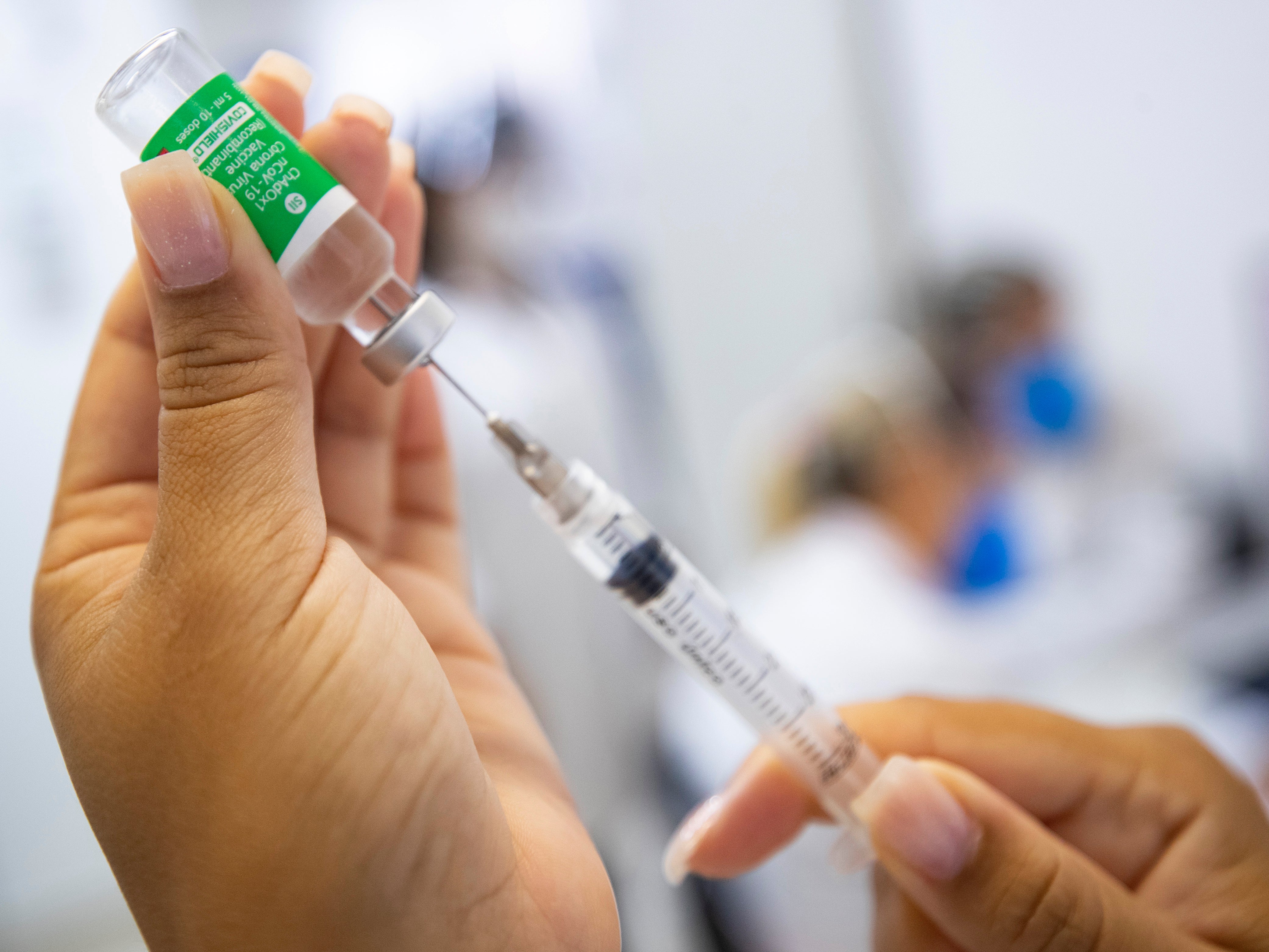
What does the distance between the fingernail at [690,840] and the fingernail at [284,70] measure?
0.52 metres

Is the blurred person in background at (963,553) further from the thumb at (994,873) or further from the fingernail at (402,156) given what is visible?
the fingernail at (402,156)

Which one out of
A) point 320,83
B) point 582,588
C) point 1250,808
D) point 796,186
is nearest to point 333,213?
point 1250,808

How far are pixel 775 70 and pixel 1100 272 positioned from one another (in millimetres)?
958

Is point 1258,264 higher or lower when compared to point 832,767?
lower

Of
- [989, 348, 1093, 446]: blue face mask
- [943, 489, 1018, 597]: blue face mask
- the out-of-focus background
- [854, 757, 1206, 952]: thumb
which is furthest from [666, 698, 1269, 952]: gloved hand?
[989, 348, 1093, 446]: blue face mask

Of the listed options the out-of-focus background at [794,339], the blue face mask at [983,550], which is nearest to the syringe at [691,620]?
the out-of-focus background at [794,339]

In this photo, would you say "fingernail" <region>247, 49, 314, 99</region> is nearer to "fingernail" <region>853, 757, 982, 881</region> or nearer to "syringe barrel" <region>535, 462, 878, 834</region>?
"syringe barrel" <region>535, 462, 878, 834</region>

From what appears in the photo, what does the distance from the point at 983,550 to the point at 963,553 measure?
0.05 meters

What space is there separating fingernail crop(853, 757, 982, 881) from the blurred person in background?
595mm

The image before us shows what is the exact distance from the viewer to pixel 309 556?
0.36 meters

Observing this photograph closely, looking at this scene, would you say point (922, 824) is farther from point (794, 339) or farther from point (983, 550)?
point (794, 339)

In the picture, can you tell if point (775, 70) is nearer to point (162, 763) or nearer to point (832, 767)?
point (832, 767)

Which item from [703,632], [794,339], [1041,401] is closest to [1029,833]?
[703,632]

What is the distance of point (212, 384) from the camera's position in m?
0.35
